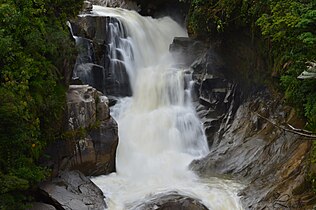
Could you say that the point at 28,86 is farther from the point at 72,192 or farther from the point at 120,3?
the point at 120,3

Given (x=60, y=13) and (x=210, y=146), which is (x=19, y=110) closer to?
(x=60, y=13)

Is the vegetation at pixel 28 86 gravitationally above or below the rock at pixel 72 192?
above

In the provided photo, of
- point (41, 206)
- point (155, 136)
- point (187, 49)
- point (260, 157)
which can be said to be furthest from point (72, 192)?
point (187, 49)

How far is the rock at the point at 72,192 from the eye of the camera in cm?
898

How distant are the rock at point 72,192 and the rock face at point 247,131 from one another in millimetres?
3331

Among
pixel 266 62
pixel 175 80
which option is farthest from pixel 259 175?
pixel 175 80

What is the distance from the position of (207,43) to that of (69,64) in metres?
6.85

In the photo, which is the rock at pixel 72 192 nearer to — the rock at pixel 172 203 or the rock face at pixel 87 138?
the rock face at pixel 87 138

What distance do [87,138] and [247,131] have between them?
4.90m

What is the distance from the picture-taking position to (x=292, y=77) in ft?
35.0

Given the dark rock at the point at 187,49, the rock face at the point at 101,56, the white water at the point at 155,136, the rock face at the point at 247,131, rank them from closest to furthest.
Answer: the rock face at the point at 247,131 → the white water at the point at 155,136 → the rock face at the point at 101,56 → the dark rock at the point at 187,49

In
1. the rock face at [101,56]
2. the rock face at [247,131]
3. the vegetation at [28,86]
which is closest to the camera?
the vegetation at [28,86]

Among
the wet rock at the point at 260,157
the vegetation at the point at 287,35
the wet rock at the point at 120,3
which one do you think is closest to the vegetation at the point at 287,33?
the vegetation at the point at 287,35

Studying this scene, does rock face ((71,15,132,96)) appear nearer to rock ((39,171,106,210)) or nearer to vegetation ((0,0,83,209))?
vegetation ((0,0,83,209))
